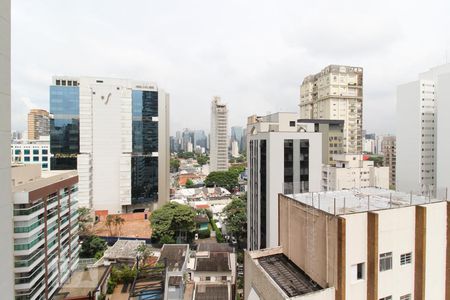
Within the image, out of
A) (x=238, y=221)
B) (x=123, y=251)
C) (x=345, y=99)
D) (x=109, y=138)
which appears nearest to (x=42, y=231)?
(x=123, y=251)

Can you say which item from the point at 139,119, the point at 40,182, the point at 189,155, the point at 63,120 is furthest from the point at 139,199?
the point at 189,155

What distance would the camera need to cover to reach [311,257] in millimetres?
8133

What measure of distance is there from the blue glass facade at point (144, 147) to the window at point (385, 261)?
4460cm

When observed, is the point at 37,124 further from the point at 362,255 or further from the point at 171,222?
the point at 362,255

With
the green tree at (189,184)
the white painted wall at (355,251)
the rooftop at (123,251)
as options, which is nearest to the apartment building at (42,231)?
the rooftop at (123,251)

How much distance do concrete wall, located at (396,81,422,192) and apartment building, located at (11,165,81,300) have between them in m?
53.7

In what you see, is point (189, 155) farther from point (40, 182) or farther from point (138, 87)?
point (40, 182)

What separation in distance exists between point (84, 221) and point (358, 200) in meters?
39.3

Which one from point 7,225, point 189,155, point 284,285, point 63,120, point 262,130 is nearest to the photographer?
point 7,225

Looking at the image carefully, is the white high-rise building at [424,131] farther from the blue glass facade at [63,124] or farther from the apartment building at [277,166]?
the blue glass facade at [63,124]

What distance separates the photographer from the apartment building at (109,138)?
44.1 metres

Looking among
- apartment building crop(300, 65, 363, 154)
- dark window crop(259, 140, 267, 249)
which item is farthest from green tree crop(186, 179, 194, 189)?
dark window crop(259, 140, 267, 249)

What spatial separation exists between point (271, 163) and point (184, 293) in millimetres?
13782

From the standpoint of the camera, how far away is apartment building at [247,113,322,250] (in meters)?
24.4
